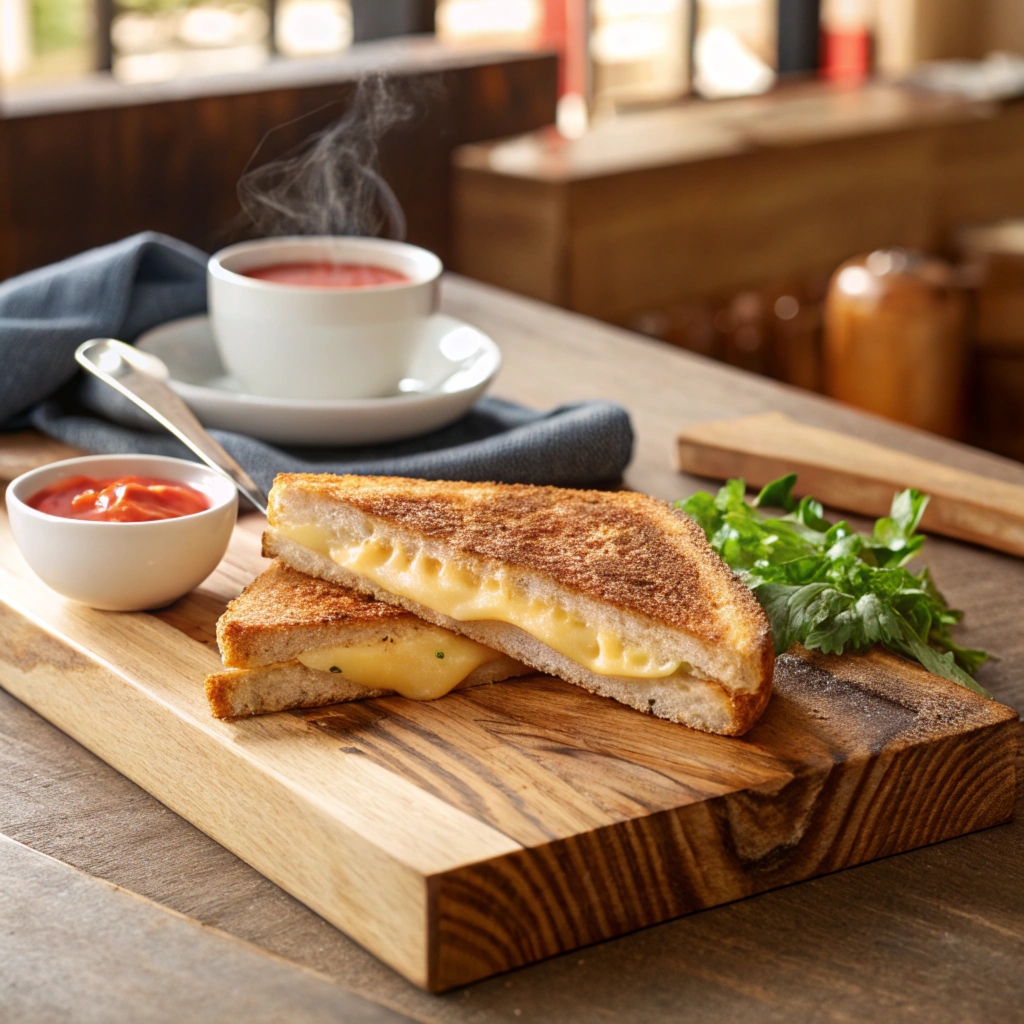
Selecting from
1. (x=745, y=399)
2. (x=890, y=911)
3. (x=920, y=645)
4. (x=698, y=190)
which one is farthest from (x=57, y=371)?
(x=698, y=190)

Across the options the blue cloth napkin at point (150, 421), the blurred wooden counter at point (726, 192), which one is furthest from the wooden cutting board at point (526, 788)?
the blurred wooden counter at point (726, 192)

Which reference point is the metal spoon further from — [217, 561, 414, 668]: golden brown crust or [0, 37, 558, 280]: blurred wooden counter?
[0, 37, 558, 280]: blurred wooden counter

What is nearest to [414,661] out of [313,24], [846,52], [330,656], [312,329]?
[330,656]

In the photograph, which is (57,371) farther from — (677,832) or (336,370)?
(677,832)

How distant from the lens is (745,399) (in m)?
2.18

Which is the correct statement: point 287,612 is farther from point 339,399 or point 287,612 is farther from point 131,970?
point 339,399

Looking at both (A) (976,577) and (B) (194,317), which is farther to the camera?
(B) (194,317)

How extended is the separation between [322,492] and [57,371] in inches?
27.8

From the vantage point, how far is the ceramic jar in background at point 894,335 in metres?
3.71

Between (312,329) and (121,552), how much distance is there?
54cm

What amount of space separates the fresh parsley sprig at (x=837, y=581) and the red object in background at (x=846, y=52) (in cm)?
474

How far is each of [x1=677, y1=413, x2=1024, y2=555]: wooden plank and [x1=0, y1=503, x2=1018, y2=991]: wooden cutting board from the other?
0.47 m

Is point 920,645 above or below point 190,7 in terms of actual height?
below

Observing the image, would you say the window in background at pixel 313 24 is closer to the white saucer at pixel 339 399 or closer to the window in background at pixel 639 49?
the window in background at pixel 639 49
